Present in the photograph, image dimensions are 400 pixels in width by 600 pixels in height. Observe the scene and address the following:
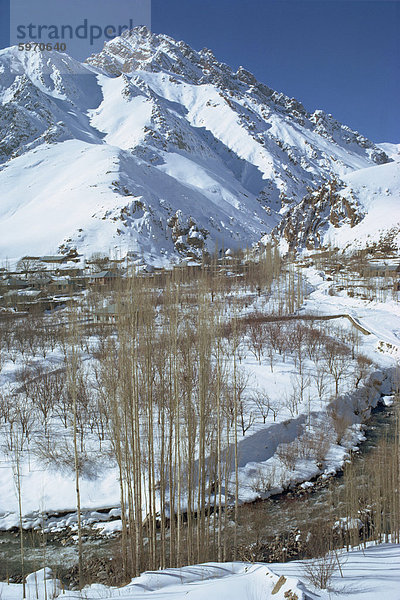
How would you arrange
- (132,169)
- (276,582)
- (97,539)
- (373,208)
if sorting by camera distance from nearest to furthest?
1. (276,582)
2. (97,539)
3. (373,208)
4. (132,169)

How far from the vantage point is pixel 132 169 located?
10075 centimetres

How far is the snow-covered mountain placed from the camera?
74562 millimetres

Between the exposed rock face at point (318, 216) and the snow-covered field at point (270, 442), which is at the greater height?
the exposed rock face at point (318, 216)

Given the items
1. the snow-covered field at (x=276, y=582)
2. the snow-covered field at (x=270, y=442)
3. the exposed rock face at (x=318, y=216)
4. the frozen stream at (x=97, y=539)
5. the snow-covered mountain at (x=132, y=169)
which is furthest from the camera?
the exposed rock face at (x=318, y=216)

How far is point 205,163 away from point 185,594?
160 meters

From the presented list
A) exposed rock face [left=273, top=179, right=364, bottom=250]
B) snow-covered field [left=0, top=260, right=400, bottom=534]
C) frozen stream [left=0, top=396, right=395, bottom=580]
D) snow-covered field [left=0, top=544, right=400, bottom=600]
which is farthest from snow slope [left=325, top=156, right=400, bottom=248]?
snow-covered field [left=0, top=544, right=400, bottom=600]

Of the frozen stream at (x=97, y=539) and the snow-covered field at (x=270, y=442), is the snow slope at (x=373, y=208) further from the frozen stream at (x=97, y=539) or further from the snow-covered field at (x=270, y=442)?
the frozen stream at (x=97, y=539)

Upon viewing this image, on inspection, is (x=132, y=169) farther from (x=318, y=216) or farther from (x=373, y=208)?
(x=373, y=208)

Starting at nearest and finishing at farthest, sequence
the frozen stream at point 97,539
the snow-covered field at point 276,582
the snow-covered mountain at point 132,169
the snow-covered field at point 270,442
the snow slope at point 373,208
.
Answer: the snow-covered field at point 276,582 < the frozen stream at point 97,539 < the snow-covered field at point 270,442 < the snow slope at point 373,208 < the snow-covered mountain at point 132,169

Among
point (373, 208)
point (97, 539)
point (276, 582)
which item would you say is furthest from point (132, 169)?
point (276, 582)

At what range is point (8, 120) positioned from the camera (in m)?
140

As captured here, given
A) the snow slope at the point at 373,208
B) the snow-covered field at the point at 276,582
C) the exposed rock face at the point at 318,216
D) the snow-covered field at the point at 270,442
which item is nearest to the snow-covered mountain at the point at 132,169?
the exposed rock face at the point at 318,216

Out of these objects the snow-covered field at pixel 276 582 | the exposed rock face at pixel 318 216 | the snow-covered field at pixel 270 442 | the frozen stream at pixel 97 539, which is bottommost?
the frozen stream at pixel 97 539

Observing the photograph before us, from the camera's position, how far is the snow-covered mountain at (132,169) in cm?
7456
